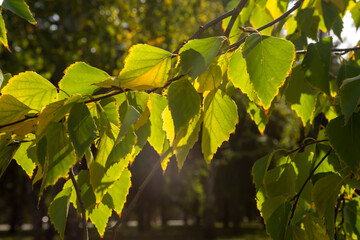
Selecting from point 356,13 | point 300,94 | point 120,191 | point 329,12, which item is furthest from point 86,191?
point 356,13

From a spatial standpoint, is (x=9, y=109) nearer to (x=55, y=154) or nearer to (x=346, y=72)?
(x=55, y=154)

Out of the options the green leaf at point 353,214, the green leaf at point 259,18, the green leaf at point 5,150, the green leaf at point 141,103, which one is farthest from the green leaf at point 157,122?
the green leaf at point 353,214

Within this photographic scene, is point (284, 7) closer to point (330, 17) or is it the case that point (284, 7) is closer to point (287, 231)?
point (330, 17)

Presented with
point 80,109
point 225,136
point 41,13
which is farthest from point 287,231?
point 41,13

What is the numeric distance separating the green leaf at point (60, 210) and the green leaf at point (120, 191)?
109mm

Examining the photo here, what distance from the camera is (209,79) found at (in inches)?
32.2

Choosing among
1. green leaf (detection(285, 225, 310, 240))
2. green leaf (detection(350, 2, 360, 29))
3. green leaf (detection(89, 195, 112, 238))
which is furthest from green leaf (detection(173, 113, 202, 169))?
green leaf (detection(350, 2, 360, 29))

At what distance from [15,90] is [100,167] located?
0.24 meters

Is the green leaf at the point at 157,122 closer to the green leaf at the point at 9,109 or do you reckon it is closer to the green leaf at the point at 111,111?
the green leaf at the point at 111,111

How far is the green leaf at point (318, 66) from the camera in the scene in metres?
0.93

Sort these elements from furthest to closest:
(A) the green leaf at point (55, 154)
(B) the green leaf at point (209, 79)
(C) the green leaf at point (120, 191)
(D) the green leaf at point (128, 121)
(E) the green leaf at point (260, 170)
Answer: (E) the green leaf at point (260, 170)
(C) the green leaf at point (120, 191)
(B) the green leaf at point (209, 79)
(A) the green leaf at point (55, 154)
(D) the green leaf at point (128, 121)

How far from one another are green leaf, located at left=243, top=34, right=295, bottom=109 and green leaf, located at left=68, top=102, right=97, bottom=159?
293 mm

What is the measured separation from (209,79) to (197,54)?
0.43 feet

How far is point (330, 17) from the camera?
1207 millimetres
